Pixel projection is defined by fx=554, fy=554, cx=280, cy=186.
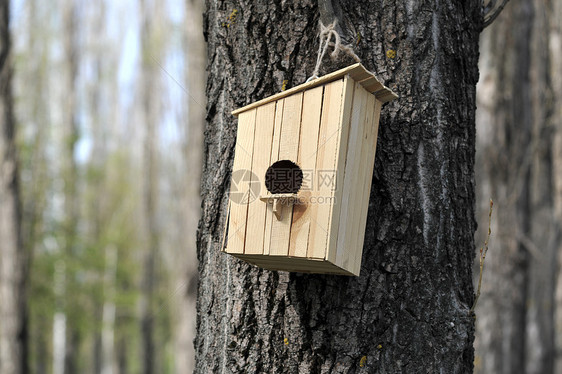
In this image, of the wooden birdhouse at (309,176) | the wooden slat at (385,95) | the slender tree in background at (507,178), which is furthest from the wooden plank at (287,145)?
the slender tree in background at (507,178)

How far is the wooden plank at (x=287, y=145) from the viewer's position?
1560 mm

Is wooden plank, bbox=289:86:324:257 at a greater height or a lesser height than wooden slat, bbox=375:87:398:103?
lesser

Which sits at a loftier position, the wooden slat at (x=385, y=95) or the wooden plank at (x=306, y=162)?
the wooden slat at (x=385, y=95)

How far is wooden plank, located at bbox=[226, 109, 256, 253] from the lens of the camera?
1666mm

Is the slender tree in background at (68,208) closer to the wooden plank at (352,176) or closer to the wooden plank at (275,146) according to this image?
the wooden plank at (275,146)

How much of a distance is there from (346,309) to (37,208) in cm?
1139

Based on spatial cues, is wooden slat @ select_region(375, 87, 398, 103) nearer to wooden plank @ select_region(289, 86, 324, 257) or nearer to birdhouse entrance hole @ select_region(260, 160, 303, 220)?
wooden plank @ select_region(289, 86, 324, 257)

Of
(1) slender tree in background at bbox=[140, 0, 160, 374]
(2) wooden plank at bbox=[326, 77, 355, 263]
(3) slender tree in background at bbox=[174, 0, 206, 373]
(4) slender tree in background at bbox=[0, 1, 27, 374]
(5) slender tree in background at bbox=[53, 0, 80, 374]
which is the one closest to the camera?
(2) wooden plank at bbox=[326, 77, 355, 263]

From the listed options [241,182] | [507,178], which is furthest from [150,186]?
[241,182]

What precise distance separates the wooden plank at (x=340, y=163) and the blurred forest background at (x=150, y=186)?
496 millimetres

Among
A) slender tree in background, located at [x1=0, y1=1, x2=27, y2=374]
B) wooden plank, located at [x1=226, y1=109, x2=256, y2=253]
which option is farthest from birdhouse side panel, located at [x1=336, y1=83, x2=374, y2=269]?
slender tree in background, located at [x1=0, y1=1, x2=27, y2=374]

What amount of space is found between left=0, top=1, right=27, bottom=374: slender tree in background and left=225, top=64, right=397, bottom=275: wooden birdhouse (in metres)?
5.88

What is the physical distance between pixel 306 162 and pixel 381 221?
1.02 feet

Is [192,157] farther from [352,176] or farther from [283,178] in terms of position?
[352,176]
